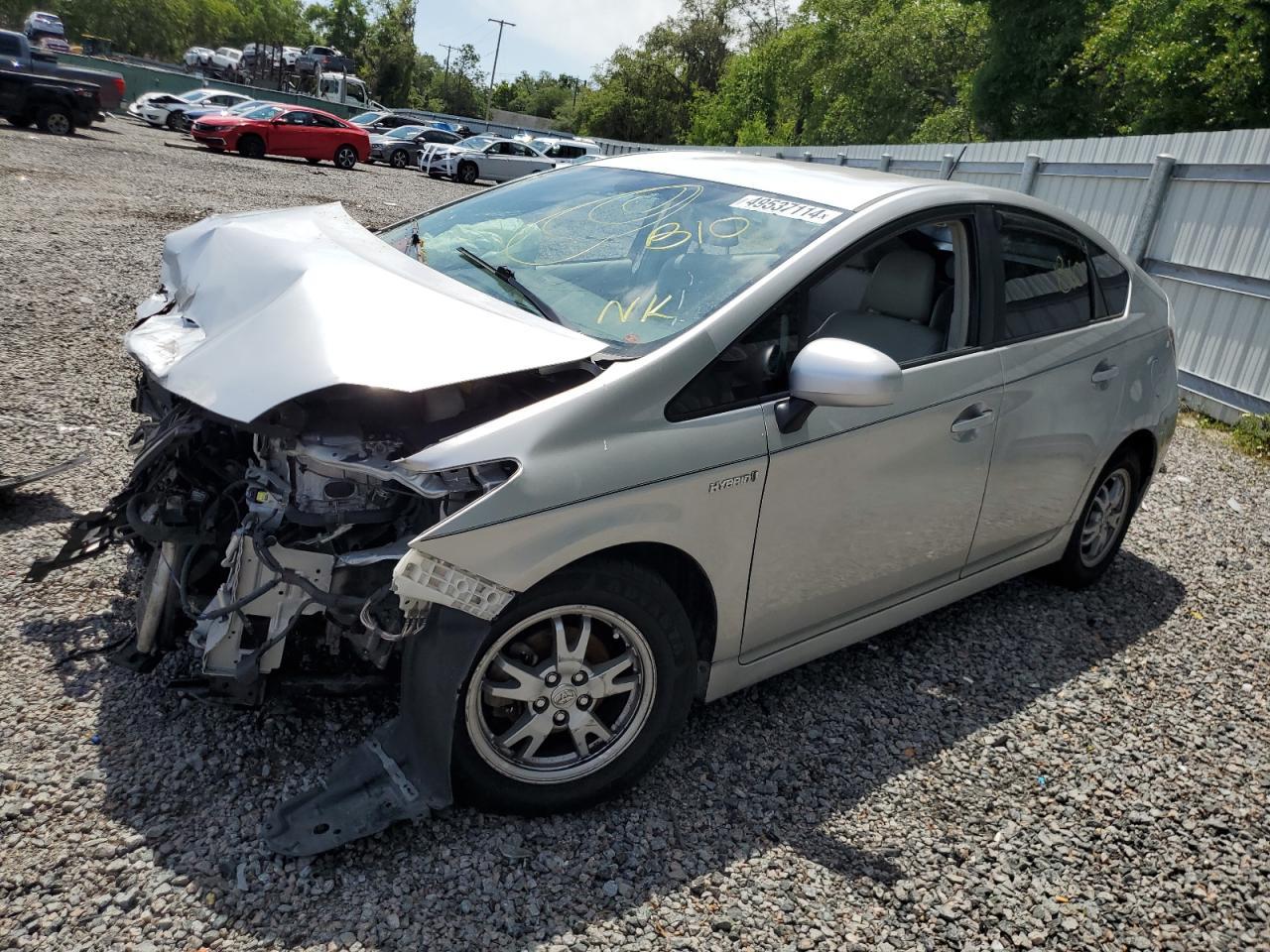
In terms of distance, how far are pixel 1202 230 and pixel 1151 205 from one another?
66 cm

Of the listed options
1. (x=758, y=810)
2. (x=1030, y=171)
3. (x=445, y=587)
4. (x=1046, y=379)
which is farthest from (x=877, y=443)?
(x=1030, y=171)

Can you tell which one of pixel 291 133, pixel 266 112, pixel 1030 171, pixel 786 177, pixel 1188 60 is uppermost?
pixel 1188 60

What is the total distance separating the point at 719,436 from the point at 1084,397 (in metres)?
2.04

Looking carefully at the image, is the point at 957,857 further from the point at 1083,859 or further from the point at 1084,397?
the point at 1084,397

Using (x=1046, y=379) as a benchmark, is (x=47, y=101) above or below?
below

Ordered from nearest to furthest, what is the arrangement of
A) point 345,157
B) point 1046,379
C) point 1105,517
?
point 1046,379 < point 1105,517 < point 345,157

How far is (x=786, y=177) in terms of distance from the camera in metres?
3.58

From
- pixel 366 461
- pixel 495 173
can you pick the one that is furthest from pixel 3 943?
pixel 495 173

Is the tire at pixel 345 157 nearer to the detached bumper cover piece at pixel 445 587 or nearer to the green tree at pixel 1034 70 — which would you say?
the green tree at pixel 1034 70

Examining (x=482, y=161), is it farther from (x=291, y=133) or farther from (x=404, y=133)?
(x=291, y=133)

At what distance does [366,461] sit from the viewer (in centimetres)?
250

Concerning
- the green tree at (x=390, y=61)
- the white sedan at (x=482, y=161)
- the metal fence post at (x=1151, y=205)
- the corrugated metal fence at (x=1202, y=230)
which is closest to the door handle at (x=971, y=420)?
the corrugated metal fence at (x=1202, y=230)

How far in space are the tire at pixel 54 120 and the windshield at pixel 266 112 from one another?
502 centimetres

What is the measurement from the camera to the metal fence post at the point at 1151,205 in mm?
9258
